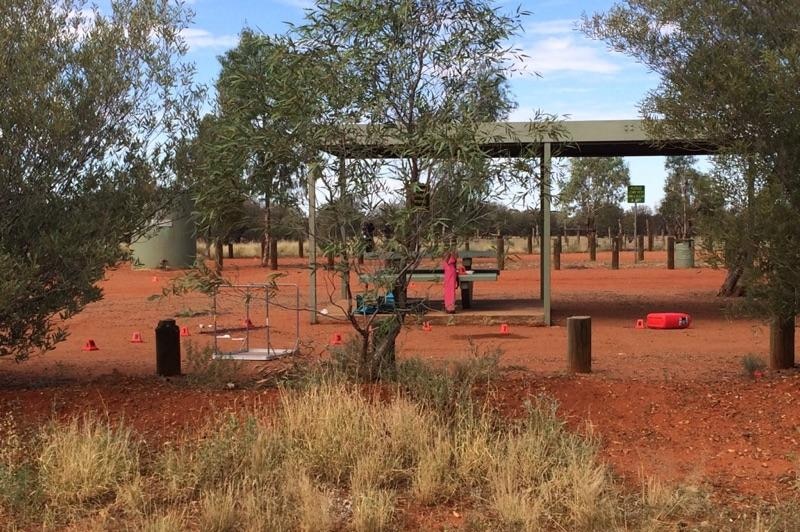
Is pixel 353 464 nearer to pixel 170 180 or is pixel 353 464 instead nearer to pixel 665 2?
pixel 170 180

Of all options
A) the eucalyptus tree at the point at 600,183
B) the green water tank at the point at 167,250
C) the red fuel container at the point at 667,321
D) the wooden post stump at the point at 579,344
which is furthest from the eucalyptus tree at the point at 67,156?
the eucalyptus tree at the point at 600,183

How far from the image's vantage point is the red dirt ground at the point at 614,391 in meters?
5.24

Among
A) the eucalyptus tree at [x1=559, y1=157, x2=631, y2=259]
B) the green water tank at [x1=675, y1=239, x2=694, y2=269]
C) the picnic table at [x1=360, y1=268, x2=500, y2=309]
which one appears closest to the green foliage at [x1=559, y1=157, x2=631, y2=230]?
the eucalyptus tree at [x1=559, y1=157, x2=631, y2=259]

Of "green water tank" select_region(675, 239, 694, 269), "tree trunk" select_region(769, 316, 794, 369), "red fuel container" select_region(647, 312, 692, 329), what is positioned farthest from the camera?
"green water tank" select_region(675, 239, 694, 269)

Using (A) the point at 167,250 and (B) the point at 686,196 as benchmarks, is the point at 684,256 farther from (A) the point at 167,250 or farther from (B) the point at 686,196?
(A) the point at 167,250

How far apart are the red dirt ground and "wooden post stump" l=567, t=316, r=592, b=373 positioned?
25 cm

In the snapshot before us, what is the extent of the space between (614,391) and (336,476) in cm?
268

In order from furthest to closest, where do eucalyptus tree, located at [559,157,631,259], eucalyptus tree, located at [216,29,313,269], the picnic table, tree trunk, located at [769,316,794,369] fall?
eucalyptus tree, located at [559,157,631,259] < the picnic table < tree trunk, located at [769,316,794,369] < eucalyptus tree, located at [216,29,313,269]

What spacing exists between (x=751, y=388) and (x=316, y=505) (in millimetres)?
4224

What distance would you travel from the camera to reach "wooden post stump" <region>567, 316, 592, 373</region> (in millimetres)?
7547

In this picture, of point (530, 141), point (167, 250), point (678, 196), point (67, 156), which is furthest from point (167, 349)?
point (678, 196)

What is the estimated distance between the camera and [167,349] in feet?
24.5

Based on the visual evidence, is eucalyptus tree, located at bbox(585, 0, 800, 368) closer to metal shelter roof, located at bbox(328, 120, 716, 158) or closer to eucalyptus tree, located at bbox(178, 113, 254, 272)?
metal shelter roof, located at bbox(328, 120, 716, 158)

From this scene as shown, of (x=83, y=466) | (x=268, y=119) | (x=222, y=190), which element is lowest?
(x=83, y=466)
